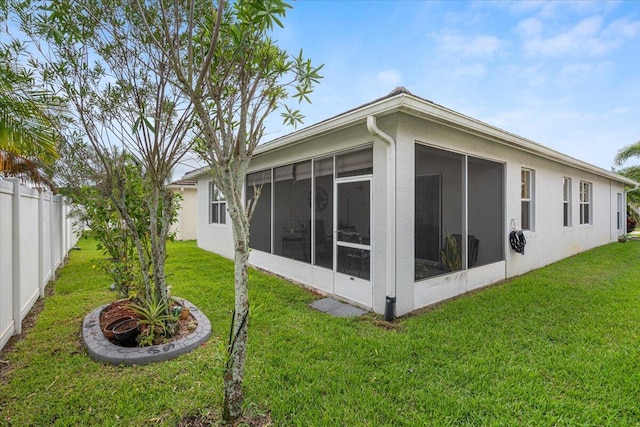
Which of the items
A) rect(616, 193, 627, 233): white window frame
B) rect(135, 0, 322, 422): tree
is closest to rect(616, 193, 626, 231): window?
rect(616, 193, 627, 233): white window frame

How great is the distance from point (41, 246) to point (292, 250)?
4.54 m

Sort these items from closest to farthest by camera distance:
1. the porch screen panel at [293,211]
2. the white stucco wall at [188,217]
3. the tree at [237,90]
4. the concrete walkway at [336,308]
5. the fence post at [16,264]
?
1. the tree at [237,90]
2. the fence post at [16,264]
3. the concrete walkway at [336,308]
4. the porch screen panel at [293,211]
5. the white stucco wall at [188,217]

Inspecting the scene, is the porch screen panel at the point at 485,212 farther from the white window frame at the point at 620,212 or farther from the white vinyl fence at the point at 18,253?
the white window frame at the point at 620,212

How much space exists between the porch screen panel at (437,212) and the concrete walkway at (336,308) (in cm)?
111

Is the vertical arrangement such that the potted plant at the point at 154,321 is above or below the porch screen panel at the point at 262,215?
below

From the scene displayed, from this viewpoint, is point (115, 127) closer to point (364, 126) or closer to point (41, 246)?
point (41, 246)

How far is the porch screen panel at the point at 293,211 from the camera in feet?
20.7

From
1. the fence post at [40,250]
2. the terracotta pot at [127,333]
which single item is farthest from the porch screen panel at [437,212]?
the fence post at [40,250]

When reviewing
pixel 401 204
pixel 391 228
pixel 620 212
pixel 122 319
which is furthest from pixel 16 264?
pixel 620 212

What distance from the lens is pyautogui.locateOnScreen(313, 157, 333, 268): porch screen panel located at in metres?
5.64

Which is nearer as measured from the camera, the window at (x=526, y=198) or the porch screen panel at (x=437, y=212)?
the porch screen panel at (x=437, y=212)

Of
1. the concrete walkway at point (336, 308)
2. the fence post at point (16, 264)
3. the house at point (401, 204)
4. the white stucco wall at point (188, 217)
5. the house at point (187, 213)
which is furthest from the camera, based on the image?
the white stucco wall at point (188, 217)

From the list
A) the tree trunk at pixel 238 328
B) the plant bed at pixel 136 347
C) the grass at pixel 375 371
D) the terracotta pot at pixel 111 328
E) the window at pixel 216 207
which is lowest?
the grass at pixel 375 371

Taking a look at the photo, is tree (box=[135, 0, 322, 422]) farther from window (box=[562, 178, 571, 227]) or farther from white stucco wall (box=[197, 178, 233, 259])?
window (box=[562, 178, 571, 227])
